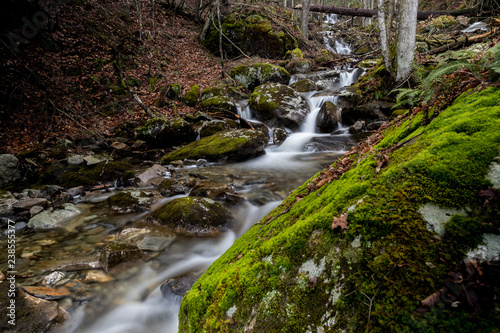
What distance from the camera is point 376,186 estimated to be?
154cm

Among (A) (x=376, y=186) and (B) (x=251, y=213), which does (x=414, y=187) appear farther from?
(B) (x=251, y=213)

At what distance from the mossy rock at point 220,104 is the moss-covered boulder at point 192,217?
27.3 ft

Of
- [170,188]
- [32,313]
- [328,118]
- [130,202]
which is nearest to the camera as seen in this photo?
[32,313]

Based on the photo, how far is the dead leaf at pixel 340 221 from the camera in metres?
1.45

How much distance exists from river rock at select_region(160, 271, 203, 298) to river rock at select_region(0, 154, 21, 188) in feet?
25.6

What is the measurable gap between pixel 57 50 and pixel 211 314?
16.5 m

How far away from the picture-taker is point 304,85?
15008 millimetres

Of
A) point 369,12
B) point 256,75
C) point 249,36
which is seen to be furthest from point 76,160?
point 369,12

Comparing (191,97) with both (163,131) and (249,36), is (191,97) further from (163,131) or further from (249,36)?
(249,36)

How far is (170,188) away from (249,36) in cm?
1651

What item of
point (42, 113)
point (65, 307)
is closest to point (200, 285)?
point (65, 307)

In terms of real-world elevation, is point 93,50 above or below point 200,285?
above

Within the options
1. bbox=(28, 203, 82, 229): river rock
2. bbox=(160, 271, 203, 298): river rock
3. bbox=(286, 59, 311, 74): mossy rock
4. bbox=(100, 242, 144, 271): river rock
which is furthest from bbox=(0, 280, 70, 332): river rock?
bbox=(286, 59, 311, 74): mossy rock

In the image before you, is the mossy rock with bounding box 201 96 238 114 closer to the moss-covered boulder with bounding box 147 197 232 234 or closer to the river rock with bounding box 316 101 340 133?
the river rock with bounding box 316 101 340 133
